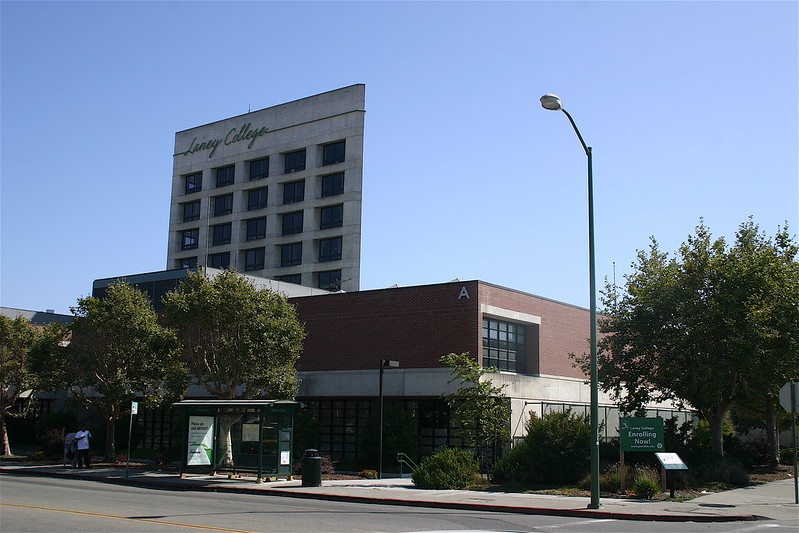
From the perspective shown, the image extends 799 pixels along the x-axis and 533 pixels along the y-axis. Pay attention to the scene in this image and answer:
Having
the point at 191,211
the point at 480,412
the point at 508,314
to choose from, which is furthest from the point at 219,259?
the point at 480,412

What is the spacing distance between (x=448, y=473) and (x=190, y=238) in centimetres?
6200

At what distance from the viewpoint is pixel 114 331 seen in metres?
35.8

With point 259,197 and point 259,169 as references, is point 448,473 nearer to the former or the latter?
point 259,197

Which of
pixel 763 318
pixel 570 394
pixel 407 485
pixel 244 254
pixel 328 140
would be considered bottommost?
pixel 407 485

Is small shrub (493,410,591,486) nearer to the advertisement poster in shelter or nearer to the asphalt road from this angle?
the asphalt road

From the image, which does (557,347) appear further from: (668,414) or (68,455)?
(68,455)

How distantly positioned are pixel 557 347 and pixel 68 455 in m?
23.6

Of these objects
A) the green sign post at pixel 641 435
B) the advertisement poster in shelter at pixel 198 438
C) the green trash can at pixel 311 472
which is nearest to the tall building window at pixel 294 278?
the advertisement poster in shelter at pixel 198 438

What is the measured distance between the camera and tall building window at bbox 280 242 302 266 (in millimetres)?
74125

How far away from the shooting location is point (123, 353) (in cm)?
3606

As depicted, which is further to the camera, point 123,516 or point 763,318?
point 763,318

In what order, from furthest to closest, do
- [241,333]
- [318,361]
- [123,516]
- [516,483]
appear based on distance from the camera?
[318,361]
[241,333]
[516,483]
[123,516]

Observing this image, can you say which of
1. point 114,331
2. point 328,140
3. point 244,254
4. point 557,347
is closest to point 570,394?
point 557,347

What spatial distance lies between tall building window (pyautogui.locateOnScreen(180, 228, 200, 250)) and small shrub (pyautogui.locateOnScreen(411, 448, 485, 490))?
6007cm
